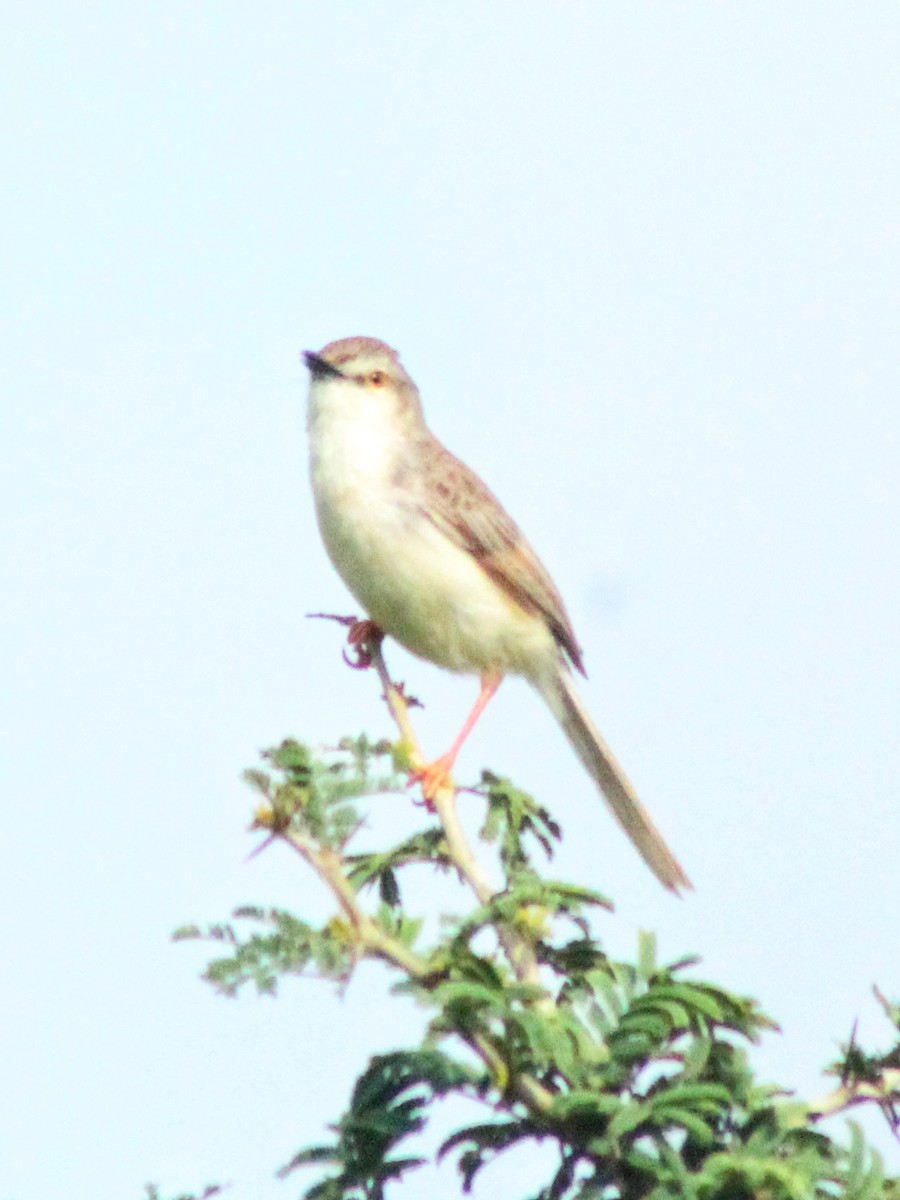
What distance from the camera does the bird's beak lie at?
24.7ft

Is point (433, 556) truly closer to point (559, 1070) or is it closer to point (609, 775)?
point (609, 775)

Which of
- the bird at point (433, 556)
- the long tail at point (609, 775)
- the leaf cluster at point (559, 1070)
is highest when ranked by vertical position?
the bird at point (433, 556)

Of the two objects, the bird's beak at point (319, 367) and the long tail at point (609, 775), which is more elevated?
the bird's beak at point (319, 367)

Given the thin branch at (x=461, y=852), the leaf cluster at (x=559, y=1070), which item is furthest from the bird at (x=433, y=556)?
the leaf cluster at (x=559, y=1070)

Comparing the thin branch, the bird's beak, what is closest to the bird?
the bird's beak

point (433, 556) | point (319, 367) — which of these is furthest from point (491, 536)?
point (319, 367)

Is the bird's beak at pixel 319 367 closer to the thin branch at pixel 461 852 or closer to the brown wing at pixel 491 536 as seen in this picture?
the brown wing at pixel 491 536

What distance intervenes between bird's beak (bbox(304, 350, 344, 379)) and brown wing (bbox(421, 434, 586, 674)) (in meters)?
0.49

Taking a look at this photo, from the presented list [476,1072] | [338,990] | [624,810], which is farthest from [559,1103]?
[624,810]

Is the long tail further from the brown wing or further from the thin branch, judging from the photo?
the thin branch

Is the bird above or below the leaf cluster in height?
above

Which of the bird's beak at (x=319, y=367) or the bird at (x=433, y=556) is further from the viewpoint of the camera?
the bird's beak at (x=319, y=367)

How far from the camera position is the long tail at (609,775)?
6441 mm

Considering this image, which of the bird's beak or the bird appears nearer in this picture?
the bird
